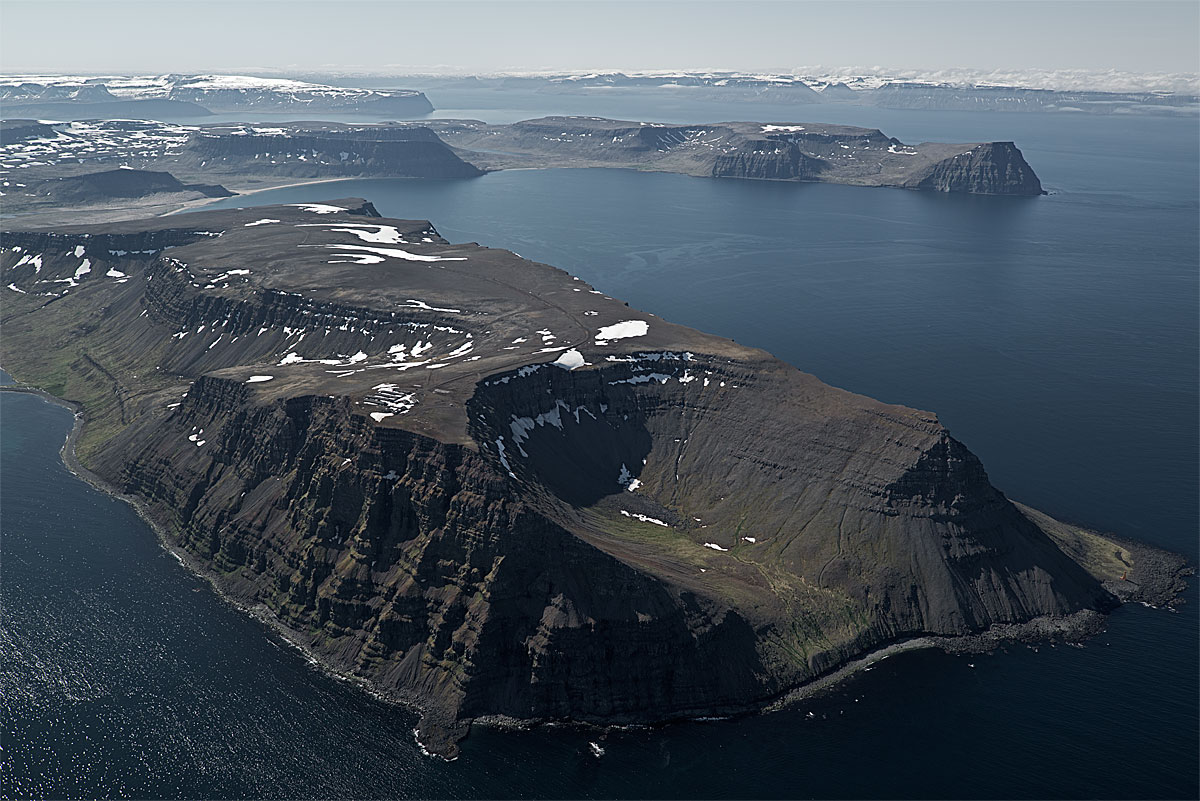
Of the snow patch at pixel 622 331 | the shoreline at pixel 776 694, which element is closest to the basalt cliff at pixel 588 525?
the shoreline at pixel 776 694

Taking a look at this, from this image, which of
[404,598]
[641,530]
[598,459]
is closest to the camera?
[404,598]

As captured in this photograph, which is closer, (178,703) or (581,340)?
(178,703)

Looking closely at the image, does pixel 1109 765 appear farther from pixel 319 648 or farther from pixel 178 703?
pixel 178 703

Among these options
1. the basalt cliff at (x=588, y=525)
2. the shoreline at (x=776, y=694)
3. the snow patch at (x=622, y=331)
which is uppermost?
the snow patch at (x=622, y=331)

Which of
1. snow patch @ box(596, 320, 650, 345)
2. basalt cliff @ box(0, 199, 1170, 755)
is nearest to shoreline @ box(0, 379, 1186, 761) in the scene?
basalt cliff @ box(0, 199, 1170, 755)

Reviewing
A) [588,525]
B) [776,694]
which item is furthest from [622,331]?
[776,694]

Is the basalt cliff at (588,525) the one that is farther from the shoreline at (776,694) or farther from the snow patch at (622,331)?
the snow patch at (622,331)

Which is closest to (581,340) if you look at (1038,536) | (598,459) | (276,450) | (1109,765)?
(598,459)
